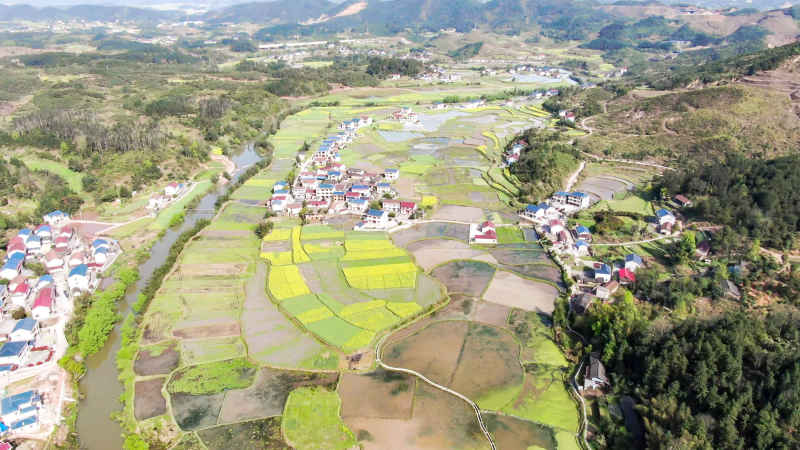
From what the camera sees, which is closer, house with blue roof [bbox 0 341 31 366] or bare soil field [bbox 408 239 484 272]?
house with blue roof [bbox 0 341 31 366]

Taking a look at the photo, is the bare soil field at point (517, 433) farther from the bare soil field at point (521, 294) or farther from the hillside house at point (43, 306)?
the hillside house at point (43, 306)

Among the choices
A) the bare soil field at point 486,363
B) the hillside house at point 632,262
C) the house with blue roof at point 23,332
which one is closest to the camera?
the bare soil field at point 486,363

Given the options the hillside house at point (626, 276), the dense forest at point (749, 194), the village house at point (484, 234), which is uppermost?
the dense forest at point (749, 194)

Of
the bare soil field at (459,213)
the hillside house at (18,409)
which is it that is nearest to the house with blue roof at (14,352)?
the hillside house at (18,409)

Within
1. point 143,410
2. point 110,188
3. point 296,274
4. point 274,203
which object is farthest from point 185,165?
point 143,410

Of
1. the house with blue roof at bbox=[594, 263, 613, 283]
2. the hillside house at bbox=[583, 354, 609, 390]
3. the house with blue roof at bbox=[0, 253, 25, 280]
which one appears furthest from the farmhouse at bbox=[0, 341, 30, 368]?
the house with blue roof at bbox=[594, 263, 613, 283]

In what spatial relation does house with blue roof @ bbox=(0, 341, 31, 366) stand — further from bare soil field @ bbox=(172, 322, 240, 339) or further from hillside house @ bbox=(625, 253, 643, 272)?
hillside house @ bbox=(625, 253, 643, 272)
